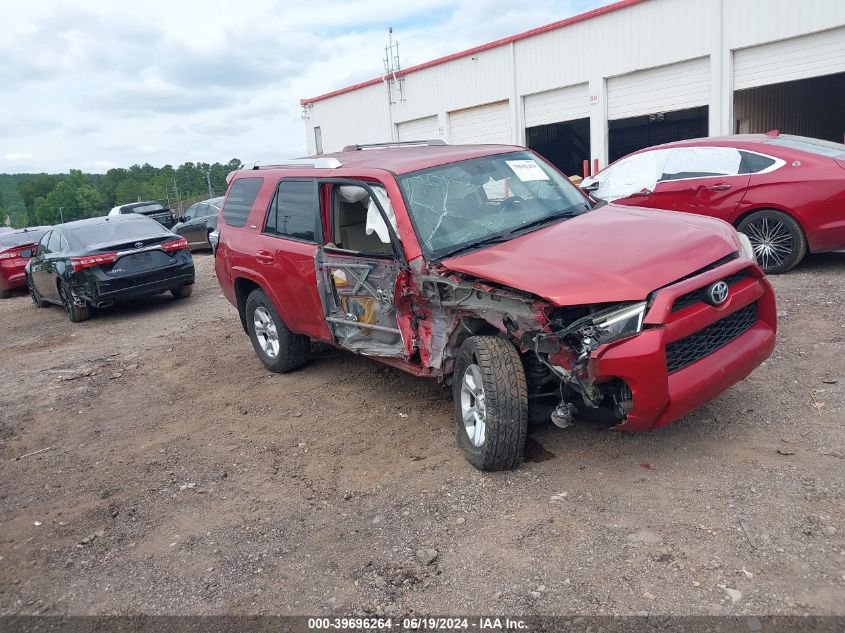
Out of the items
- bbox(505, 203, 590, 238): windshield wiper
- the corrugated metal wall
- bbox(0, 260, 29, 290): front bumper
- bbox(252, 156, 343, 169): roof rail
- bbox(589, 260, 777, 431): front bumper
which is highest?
the corrugated metal wall

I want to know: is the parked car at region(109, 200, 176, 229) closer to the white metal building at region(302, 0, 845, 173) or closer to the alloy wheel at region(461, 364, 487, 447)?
the white metal building at region(302, 0, 845, 173)

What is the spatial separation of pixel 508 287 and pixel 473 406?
0.84 m

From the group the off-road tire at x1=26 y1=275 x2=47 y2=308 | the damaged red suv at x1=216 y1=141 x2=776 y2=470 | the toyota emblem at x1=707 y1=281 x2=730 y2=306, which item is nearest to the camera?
the damaged red suv at x1=216 y1=141 x2=776 y2=470

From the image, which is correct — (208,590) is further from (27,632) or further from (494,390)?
(494,390)

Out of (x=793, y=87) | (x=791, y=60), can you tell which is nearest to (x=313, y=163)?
(x=791, y=60)

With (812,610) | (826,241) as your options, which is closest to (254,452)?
(812,610)

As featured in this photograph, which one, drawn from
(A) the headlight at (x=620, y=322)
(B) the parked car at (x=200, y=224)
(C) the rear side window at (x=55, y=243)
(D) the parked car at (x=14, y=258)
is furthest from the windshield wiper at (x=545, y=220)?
(B) the parked car at (x=200, y=224)

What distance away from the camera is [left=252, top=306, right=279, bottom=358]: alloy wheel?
660cm

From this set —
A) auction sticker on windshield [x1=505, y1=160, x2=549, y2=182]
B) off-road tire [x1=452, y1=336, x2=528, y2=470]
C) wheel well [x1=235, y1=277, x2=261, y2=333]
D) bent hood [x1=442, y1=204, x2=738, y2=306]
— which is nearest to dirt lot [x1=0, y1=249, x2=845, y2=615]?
off-road tire [x1=452, y1=336, x2=528, y2=470]

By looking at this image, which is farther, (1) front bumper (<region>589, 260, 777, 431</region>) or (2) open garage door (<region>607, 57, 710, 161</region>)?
(2) open garage door (<region>607, 57, 710, 161</region>)

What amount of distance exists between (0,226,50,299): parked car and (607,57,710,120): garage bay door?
14113 mm

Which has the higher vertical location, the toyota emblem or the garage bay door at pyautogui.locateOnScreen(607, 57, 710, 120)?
the garage bay door at pyautogui.locateOnScreen(607, 57, 710, 120)

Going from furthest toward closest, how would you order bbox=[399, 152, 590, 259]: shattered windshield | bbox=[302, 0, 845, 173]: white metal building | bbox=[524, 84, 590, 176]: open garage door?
bbox=[524, 84, 590, 176]: open garage door, bbox=[302, 0, 845, 173]: white metal building, bbox=[399, 152, 590, 259]: shattered windshield

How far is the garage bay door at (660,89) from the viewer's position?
15516 millimetres
